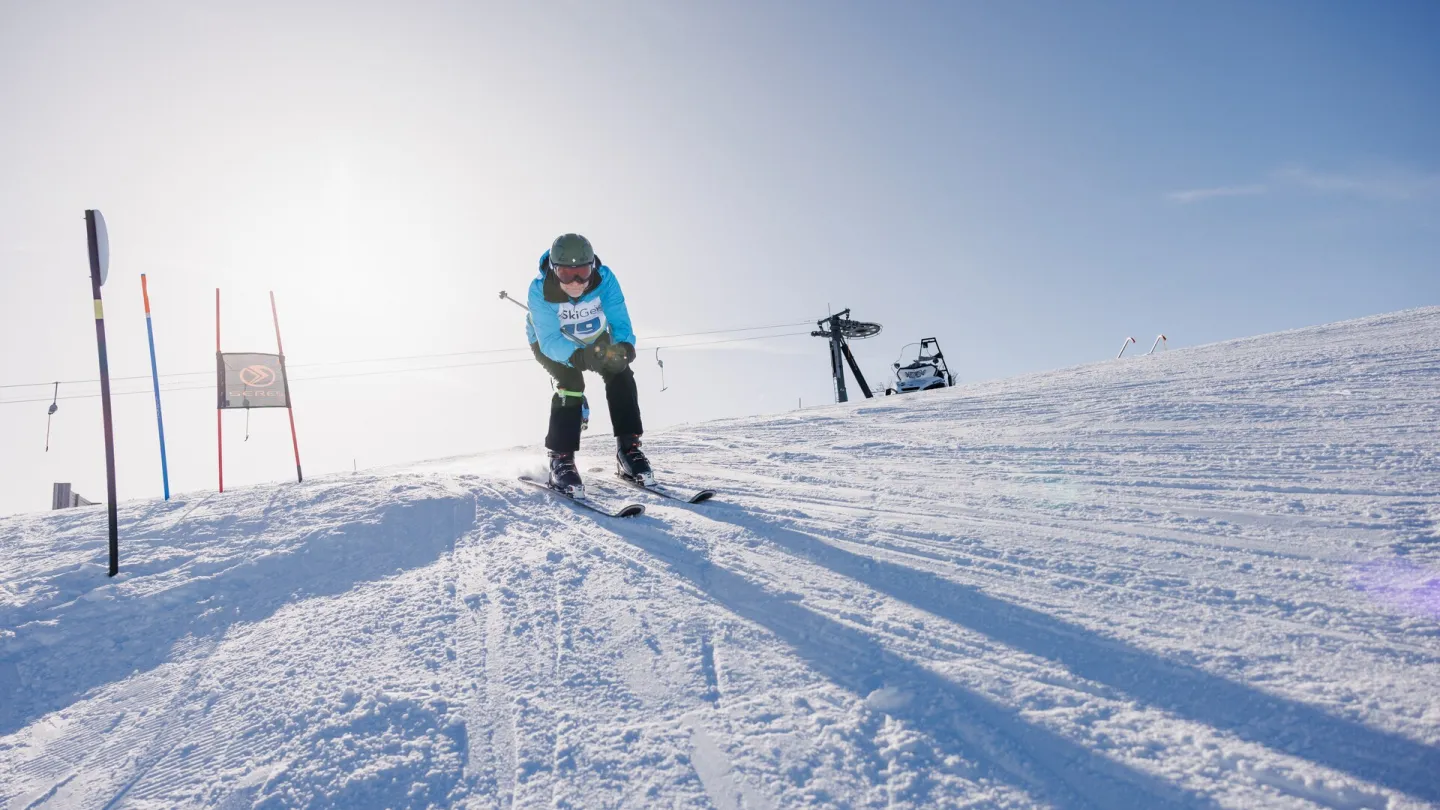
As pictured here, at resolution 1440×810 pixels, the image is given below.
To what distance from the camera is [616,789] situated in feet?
4.36

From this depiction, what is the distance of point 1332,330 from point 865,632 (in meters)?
9.09

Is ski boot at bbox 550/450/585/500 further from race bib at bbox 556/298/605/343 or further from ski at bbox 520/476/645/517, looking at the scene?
race bib at bbox 556/298/605/343

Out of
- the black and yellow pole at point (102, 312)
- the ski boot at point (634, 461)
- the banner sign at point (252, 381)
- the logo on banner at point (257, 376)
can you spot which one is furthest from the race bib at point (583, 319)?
the logo on banner at point (257, 376)

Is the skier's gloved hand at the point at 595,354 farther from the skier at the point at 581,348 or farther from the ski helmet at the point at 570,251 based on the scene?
the ski helmet at the point at 570,251

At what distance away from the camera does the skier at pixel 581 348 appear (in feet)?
14.4

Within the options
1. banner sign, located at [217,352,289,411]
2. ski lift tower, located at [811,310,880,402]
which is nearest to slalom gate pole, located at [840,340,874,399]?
ski lift tower, located at [811,310,880,402]

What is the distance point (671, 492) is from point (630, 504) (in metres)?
0.58

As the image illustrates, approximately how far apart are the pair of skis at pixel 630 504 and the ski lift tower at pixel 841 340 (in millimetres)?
25712

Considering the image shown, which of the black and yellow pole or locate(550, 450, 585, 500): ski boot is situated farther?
locate(550, 450, 585, 500): ski boot

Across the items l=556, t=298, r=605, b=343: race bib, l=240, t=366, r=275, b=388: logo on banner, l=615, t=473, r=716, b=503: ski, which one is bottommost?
l=615, t=473, r=716, b=503: ski

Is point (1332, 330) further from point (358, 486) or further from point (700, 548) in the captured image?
point (358, 486)

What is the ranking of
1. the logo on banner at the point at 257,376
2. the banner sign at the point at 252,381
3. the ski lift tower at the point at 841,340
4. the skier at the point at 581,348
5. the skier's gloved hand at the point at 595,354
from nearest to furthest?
the skier at the point at 581,348
the skier's gloved hand at the point at 595,354
the banner sign at the point at 252,381
the logo on banner at the point at 257,376
the ski lift tower at the point at 841,340

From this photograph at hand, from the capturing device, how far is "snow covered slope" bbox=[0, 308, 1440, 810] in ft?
4.24

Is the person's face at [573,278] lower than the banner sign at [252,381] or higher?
higher
